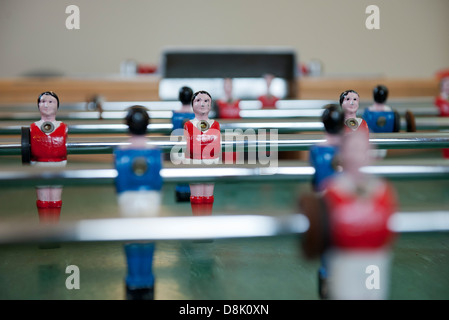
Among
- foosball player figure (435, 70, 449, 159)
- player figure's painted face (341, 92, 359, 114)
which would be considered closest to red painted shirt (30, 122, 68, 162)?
player figure's painted face (341, 92, 359, 114)

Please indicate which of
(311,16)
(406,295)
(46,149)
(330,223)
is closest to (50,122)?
(46,149)

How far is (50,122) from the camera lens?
168 cm

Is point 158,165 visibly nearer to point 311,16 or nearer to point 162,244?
point 162,244

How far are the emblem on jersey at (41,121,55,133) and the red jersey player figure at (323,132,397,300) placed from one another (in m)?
1.19

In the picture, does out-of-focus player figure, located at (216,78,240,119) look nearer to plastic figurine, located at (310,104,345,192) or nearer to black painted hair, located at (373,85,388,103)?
black painted hair, located at (373,85,388,103)

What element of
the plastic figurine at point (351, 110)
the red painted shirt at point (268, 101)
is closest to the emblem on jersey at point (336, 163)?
the plastic figurine at point (351, 110)

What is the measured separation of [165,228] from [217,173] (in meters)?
0.40

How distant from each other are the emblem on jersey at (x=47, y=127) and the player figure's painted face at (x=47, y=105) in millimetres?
110

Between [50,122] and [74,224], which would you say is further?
[50,122]

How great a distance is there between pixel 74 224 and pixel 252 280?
1.21 m

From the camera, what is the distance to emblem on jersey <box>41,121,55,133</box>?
1652mm

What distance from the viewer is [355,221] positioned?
0.75 meters

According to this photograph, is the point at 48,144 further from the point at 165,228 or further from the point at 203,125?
the point at 165,228

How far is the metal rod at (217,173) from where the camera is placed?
1.15 metres
